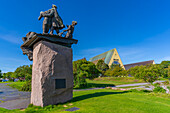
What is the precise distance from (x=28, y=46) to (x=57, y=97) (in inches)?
156

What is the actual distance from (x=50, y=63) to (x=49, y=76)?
722mm

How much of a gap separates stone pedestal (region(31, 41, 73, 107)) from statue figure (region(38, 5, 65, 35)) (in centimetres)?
163

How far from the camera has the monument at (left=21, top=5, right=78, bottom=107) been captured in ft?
17.1

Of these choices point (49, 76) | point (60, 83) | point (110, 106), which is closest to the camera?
point (110, 106)

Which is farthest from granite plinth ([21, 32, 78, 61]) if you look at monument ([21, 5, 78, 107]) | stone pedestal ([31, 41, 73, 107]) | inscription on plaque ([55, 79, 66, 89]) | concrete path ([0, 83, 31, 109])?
concrete path ([0, 83, 31, 109])

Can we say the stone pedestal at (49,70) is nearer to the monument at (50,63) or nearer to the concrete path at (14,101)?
the monument at (50,63)

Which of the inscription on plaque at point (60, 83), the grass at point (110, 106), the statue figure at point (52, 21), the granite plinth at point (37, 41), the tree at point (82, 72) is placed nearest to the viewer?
the grass at point (110, 106)

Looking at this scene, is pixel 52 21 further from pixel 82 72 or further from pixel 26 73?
pixel 26 73

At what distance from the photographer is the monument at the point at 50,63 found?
5219mm

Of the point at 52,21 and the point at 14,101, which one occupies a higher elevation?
the point at 52,21

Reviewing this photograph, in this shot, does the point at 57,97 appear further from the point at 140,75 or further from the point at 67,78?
the point at 140,75

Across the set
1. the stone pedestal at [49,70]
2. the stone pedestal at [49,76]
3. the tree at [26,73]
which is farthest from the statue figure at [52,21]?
the tree at [26,73]

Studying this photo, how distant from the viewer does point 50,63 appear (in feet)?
18.1

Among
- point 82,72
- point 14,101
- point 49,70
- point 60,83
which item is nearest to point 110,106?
point 60,83
